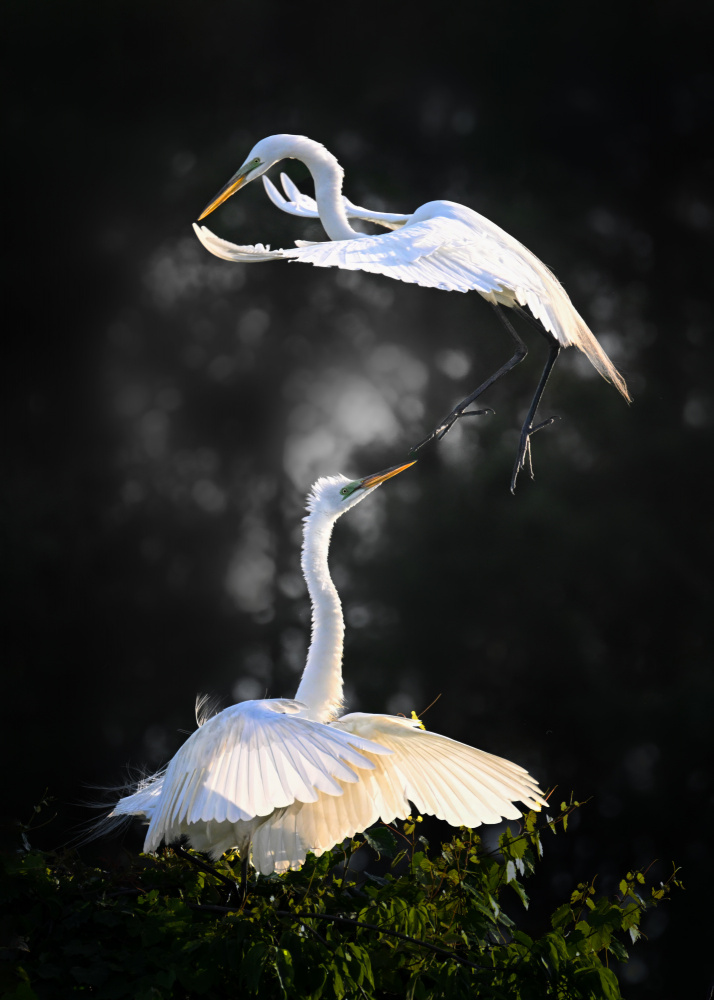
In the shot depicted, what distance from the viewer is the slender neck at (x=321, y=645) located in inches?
59.3

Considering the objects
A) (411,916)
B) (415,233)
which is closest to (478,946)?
(411,916)

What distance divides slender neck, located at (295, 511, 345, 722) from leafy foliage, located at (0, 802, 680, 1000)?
276 mm

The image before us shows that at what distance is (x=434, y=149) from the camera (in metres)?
2.25

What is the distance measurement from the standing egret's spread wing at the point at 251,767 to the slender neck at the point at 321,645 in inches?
9.1

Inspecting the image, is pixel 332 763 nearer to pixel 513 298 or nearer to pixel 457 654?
pixel 513 298

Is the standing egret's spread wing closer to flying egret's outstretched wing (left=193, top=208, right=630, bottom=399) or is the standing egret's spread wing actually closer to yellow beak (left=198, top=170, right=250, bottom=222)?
flying egret's outstretched wing (left=193, top=208, right=630, bottom=399)

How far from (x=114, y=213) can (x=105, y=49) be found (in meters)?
0.35

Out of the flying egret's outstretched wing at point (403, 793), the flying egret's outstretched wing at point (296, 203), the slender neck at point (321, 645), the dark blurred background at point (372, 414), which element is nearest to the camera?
the flying egret's outstretched wing at point (403, 793)

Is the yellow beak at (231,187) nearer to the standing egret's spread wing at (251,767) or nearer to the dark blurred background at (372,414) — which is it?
the dark blurred background at (372,414)

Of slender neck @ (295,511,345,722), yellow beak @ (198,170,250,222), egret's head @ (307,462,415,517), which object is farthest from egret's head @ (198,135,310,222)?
slender neck @ (295,511,345,722)

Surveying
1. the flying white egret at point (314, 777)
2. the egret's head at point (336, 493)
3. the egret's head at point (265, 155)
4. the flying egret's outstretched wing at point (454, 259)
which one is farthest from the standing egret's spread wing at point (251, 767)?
the egret's head at point (265, 155)

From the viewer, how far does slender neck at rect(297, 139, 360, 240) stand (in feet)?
5.52

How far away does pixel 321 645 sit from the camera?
1.52 metres

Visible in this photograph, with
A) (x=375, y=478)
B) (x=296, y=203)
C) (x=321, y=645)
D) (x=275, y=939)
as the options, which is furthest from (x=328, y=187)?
(x=275, y=939)
